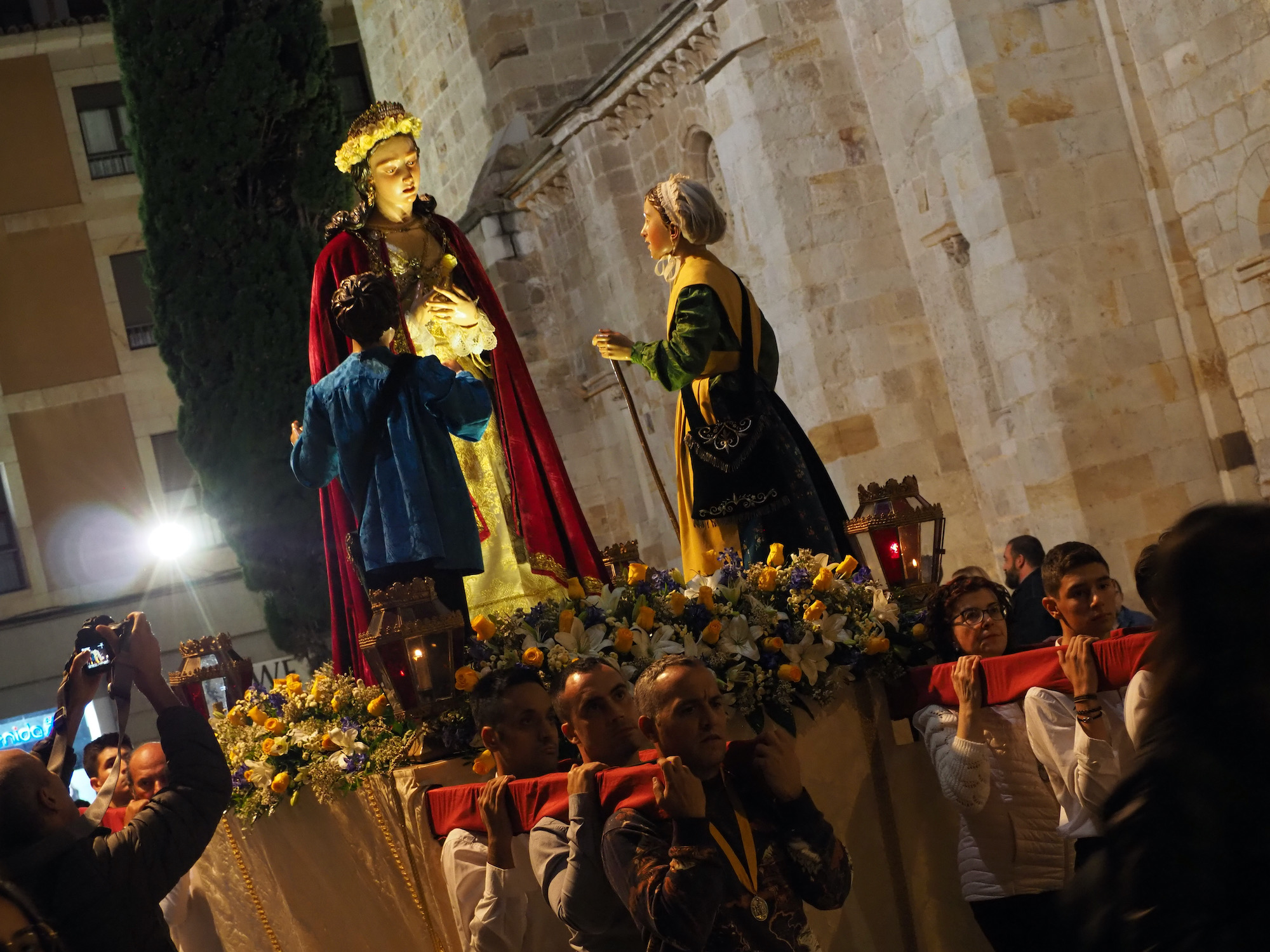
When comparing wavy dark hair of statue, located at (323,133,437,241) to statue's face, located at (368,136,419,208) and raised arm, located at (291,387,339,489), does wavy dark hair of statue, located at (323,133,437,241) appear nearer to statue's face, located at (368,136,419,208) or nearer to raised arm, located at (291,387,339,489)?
statue's face, located at (368,136,419,208)

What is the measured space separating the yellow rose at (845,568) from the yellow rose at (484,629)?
1.06m

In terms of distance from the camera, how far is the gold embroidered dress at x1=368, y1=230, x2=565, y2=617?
5.84m

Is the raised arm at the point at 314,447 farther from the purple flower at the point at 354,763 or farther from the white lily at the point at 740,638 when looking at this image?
the white lily at the point at 740,638

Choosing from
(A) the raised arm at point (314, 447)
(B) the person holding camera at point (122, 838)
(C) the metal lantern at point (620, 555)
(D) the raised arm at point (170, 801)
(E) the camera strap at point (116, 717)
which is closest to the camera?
(B) the person holding camera at point (122, 838)

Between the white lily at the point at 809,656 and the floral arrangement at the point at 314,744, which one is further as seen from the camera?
the floral arrangement at the point at 314,744

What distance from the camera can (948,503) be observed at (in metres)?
10.9

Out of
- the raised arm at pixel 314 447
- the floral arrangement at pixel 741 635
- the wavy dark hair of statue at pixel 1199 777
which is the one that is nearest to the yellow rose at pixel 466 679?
the floral arrangement at pixel 741 635

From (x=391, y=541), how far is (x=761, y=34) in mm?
7159

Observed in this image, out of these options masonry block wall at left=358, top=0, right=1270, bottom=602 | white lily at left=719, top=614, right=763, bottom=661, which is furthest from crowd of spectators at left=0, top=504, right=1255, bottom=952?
masonry block wall at left=358, top=0, right=1270, bottom=602

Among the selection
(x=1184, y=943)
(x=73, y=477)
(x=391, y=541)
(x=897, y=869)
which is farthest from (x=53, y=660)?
(x=1184, y=943)

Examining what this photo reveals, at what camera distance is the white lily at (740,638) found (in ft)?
13.1

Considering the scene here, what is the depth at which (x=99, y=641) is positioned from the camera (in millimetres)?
3266

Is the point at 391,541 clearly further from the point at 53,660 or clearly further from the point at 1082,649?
the point at 53,660

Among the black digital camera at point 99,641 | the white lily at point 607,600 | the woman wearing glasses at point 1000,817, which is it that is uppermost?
the black digital camera at point 99,641
